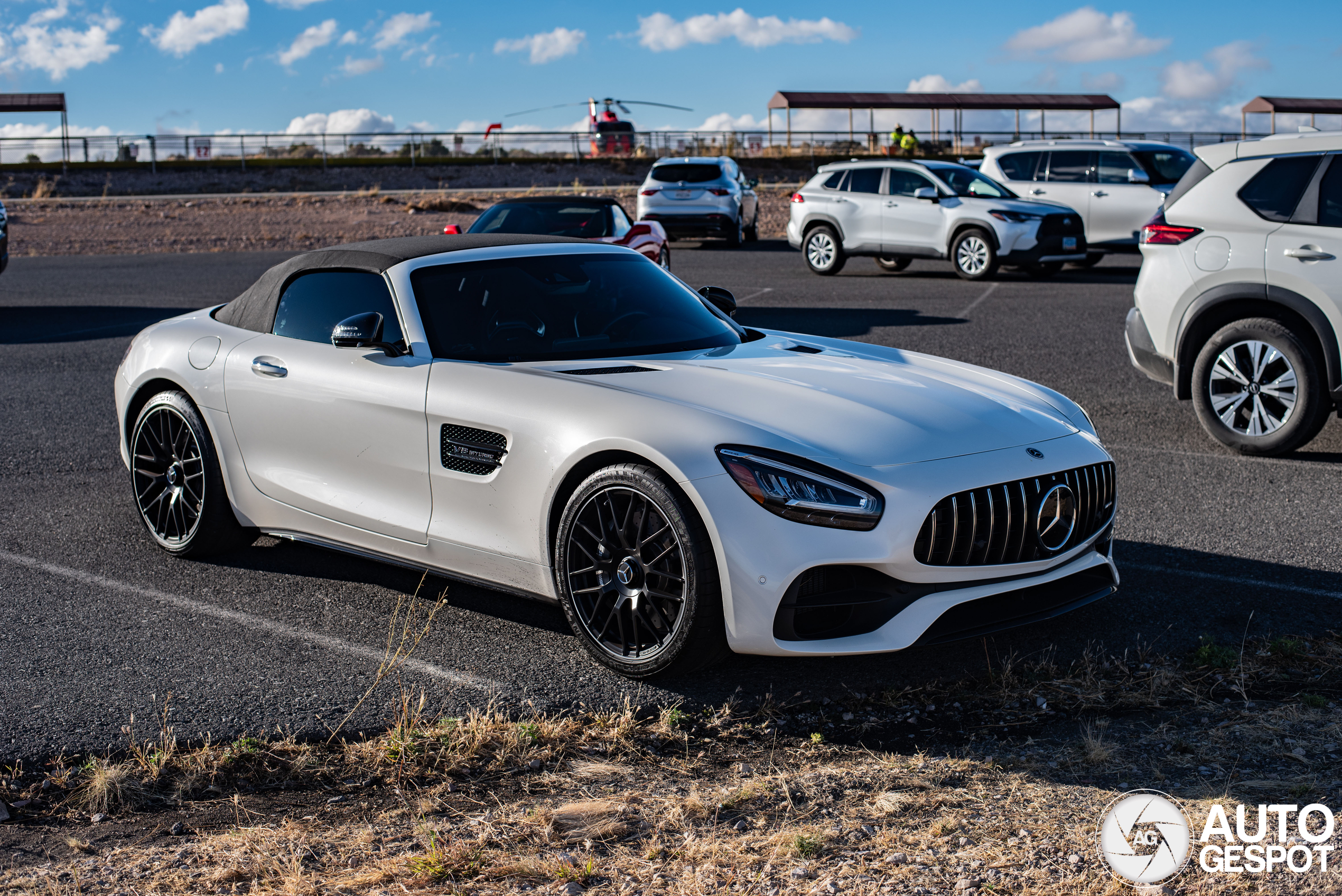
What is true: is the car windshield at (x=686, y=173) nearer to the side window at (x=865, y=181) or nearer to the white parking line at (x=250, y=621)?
the side window at (x=865, y=181)

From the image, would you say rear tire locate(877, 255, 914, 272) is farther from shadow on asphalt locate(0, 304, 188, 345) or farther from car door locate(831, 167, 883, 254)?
shadow on asphalt locate(0, 304, 188, 345)

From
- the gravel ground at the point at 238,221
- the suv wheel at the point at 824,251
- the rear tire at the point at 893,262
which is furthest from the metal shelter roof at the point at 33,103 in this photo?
A: the rear tire at the point at 893,262

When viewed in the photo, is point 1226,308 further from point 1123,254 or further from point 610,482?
point 1123,254

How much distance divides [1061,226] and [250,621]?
15871mm

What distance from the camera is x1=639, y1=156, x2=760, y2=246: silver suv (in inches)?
967

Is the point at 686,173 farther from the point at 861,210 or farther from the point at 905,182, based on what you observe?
the point at 905,182

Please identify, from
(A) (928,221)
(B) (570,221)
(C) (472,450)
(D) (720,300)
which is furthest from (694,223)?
(C) (472,450)

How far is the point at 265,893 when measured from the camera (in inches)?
120

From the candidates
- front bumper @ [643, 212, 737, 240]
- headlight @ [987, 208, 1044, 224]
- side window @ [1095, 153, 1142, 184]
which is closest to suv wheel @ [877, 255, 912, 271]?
headlight @ [987, 208, 1044, 224]

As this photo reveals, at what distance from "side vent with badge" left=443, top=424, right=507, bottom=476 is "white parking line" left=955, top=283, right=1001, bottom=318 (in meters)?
10.7

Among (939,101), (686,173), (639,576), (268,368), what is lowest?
(639,576)

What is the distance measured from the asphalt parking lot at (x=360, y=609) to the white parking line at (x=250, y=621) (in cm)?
1

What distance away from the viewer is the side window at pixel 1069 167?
20.1 meters

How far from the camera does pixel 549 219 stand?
14.0 m
